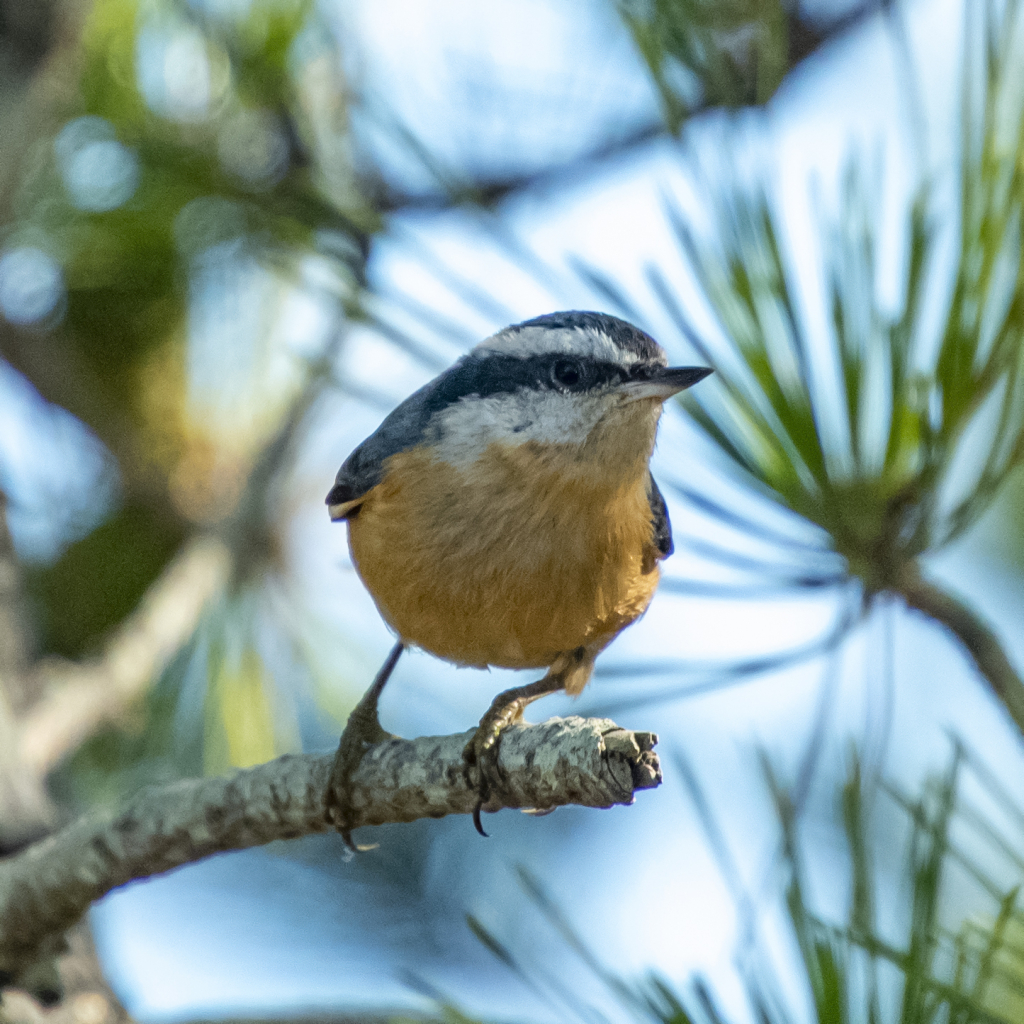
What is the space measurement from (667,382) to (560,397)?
10.8 inches

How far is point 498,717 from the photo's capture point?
1.27 metres

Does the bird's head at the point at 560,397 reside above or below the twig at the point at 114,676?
above

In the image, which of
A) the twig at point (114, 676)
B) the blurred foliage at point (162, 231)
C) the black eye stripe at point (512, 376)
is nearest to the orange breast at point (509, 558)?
the black eye stripe at point (512, 376)

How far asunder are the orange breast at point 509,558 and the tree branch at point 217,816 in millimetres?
188

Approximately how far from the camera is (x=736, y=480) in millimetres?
1197

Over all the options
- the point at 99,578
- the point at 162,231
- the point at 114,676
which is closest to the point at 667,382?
the point at 114,676

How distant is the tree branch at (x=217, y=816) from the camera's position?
1.15 m

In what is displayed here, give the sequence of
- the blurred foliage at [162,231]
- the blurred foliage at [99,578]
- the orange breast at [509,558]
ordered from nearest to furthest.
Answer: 1. the orange breast at [509,558]
2. the blurred foliage at [162,231]
3. the blurred foliage at [99,578]

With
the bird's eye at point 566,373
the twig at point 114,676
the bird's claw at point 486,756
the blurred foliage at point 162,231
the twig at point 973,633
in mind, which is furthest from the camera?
the blurred foliage at point 162,231

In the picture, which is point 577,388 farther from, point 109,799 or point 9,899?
point 109,799

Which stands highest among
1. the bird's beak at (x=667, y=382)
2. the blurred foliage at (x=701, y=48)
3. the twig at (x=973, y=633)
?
the blurred foliage at (x=701, y=48)

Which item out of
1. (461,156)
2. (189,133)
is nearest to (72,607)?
(189,133)

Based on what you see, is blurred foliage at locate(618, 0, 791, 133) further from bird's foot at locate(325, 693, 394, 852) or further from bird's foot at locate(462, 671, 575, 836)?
bird's foot at locate(325, 693, 394, 852)

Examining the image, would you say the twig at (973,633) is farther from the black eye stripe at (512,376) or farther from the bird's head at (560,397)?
the black eye stripe at (512,376)
